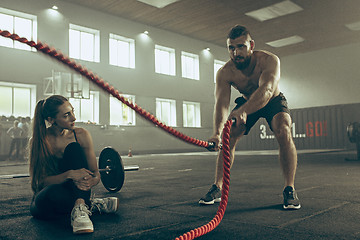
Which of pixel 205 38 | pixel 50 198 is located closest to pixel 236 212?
pixel 50 198

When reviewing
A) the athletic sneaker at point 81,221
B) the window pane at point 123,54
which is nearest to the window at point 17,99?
the window pane at point 123,54

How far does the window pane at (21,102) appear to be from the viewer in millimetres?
9414

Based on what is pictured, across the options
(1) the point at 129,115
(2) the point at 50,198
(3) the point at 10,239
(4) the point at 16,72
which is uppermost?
(4) the point at 16,72

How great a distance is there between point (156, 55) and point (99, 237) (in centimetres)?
1166

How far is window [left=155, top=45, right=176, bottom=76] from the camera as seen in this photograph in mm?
12750

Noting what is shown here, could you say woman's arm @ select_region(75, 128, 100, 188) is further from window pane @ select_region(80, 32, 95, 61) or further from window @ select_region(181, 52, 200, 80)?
window @ select_region(181, 52, 200, 80)

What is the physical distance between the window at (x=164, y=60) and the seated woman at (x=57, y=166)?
433 inches

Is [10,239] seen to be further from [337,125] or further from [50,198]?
[337,125]

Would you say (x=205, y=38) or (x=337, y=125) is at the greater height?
(x=205, y=38)

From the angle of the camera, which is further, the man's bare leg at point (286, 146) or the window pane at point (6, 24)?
the window pane at point (6, 24)

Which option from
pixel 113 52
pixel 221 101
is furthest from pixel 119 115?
pixel 221 101

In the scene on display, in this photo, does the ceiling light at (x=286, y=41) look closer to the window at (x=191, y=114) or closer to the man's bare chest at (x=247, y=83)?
the window at (x=191, y=114)

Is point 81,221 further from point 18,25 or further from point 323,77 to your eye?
point 323,77

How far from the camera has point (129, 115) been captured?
38.5 feet
